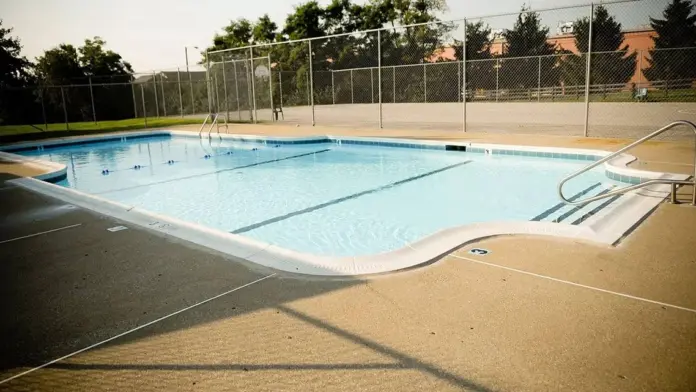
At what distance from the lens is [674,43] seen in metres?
22.5

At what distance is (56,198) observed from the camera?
607 centimetres

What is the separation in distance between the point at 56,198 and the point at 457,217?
16.7ft

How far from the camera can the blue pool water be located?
5699 millimetres

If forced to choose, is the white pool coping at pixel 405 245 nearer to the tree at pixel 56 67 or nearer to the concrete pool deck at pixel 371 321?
the concrete pool deck at pixel 371 321

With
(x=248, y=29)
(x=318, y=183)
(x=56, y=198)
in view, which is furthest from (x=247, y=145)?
(x=248, y=29)

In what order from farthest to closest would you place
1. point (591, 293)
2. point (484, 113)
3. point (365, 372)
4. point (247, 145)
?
point (484, 113)
point (247, 145)
point (591, 293)
point (365, 372)

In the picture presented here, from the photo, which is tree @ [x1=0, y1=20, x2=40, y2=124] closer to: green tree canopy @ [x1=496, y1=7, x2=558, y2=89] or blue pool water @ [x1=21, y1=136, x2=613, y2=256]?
blue pool water @ [x1=21, y1=136, x2=613, y2=256]

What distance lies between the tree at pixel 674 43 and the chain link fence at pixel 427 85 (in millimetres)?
68

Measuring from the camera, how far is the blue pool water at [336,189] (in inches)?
224

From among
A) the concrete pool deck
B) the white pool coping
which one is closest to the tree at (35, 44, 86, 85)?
the white pool coping

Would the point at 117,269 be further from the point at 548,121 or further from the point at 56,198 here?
the point at 548,121

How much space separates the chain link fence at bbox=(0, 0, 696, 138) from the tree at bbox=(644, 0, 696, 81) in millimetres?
68

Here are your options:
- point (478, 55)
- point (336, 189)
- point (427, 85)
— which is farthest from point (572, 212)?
point (478, 55)

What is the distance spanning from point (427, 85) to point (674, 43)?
11633mm
